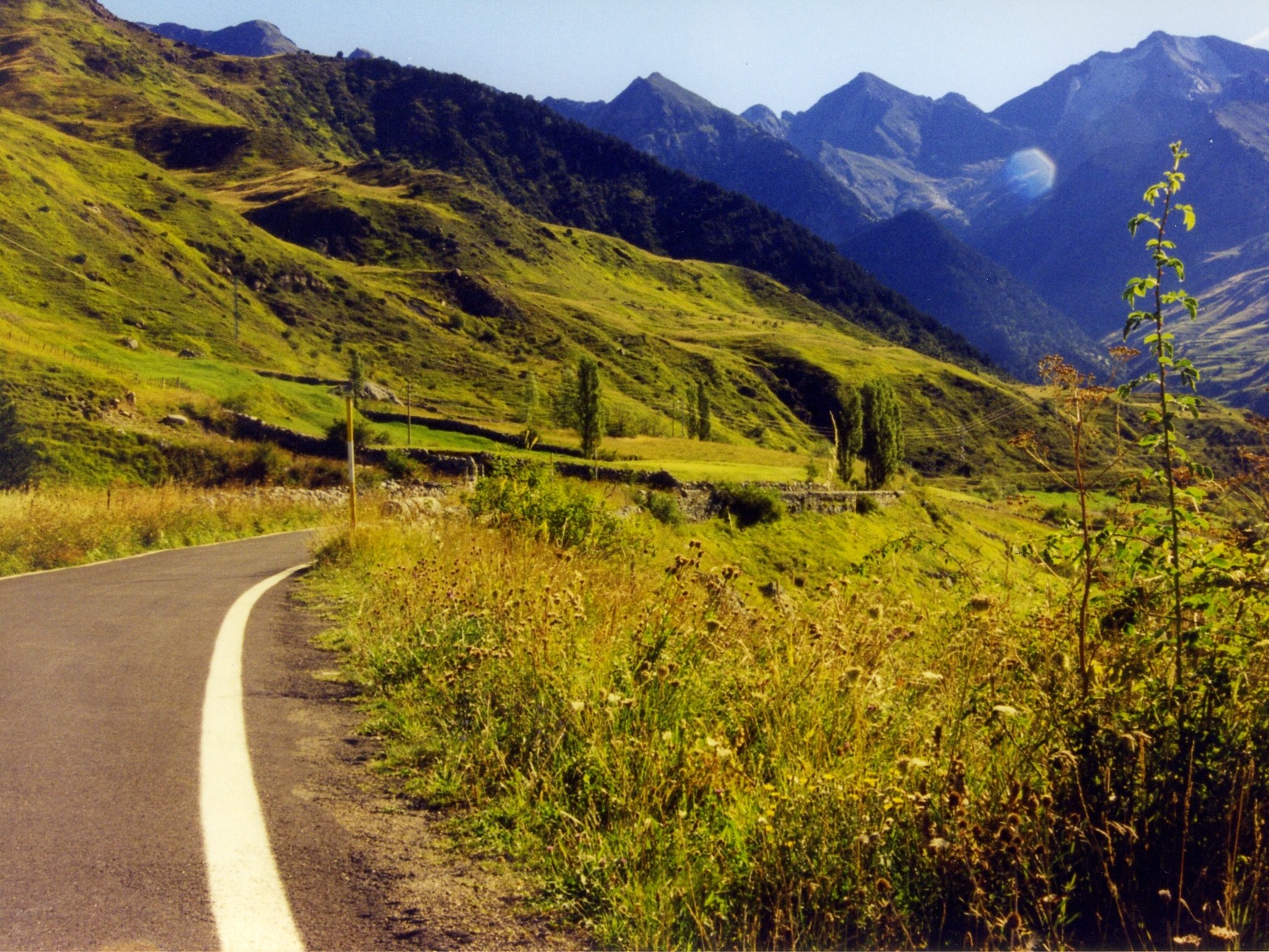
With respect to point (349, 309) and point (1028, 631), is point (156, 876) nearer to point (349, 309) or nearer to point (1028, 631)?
point (1028, 631)

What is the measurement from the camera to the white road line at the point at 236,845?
280cm

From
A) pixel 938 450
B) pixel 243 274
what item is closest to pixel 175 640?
pixel 243 274

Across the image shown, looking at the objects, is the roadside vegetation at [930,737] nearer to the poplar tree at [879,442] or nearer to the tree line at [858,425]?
the tree line at [858,425]

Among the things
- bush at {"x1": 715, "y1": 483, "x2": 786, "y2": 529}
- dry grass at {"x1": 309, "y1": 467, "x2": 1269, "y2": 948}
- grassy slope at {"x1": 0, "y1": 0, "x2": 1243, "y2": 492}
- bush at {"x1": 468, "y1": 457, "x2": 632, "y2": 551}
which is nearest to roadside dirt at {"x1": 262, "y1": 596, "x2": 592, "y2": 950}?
dry grass at {"x1": 309, "y1": 467, "x2": 1269, "y2": 948}

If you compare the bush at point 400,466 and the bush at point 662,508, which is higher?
the bush at point 400,466

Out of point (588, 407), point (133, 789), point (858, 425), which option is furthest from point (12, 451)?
point (858, 425)

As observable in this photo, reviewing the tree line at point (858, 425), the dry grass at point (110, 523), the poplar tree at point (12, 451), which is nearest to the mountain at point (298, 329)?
the poplar tree at point (12, 451)

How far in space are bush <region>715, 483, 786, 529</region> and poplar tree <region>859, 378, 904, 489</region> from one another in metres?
18.4

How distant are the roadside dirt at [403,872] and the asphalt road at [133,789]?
1.7 inches

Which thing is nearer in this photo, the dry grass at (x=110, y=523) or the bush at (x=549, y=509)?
the bush at (x=549, y=509)

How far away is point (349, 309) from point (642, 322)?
214 feet

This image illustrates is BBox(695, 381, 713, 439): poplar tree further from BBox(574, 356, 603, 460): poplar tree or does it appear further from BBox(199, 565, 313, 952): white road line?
BBox(199, 565, 313, 952): white road line

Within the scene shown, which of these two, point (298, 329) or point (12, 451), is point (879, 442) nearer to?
point (12, 451)

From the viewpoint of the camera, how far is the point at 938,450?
136 metres
